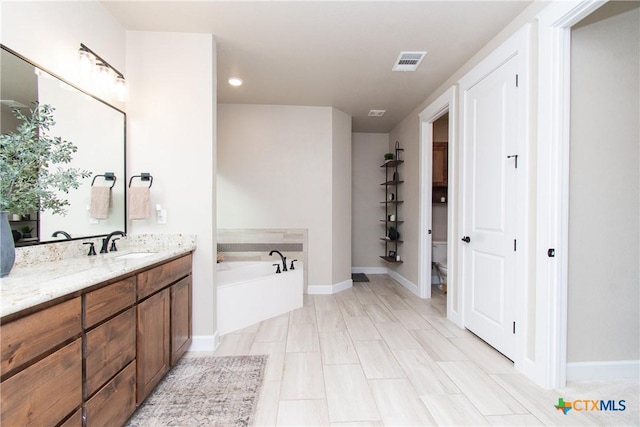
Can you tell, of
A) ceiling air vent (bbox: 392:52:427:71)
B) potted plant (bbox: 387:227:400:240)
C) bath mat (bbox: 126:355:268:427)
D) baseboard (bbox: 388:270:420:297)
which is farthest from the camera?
potted plant (bbox: 387:227:400:240)

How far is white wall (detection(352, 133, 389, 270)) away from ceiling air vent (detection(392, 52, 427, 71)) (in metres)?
2.51

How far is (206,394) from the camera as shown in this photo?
1819 mm

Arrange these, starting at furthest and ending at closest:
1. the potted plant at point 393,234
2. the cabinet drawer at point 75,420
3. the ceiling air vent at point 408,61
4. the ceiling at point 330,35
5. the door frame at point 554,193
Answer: the potted plant at point 393,234
the ceiling air vent at point 408,61
the ceiling at point 330,35
the door frame at point 554,193
the cabinet drawer at point 75,420

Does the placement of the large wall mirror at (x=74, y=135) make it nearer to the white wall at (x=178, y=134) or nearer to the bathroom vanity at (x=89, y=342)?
the white wall at (x=178, y=134)

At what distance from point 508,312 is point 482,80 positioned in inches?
80.3

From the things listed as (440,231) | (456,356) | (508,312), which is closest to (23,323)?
(456,356)

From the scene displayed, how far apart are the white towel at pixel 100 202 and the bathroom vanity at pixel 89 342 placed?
1.62ft

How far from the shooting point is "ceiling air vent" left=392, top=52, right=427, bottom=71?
2.68 meters

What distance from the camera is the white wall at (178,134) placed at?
2.36 m

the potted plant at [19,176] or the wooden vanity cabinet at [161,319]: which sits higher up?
the potted plant at [19,176]

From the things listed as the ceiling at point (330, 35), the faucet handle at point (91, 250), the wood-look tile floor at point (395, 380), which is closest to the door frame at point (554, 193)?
the wood-look tile floor at point (395, 380)

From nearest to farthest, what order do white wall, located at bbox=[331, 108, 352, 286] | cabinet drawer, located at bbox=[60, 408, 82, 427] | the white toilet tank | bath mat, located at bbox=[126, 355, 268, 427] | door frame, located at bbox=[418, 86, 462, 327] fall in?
1. cabinet drawer, located at bbox=[60, 408, 82, 427]
2. bath mat, located at bbox=[126, 355, 268, 427]
3. door frame, located at bbox=[418, 86, 462, 327]
4. white wall, located at bbox=[331, 108, 352, 286]
5. the white toilet tank

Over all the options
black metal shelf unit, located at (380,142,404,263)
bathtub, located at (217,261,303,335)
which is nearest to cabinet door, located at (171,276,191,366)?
bathtub, located at (217,261,303,335)

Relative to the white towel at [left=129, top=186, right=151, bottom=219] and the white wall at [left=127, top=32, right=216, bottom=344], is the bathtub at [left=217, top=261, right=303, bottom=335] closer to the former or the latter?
the white wall at [left=127, top=32, right=216, bottom=344]
